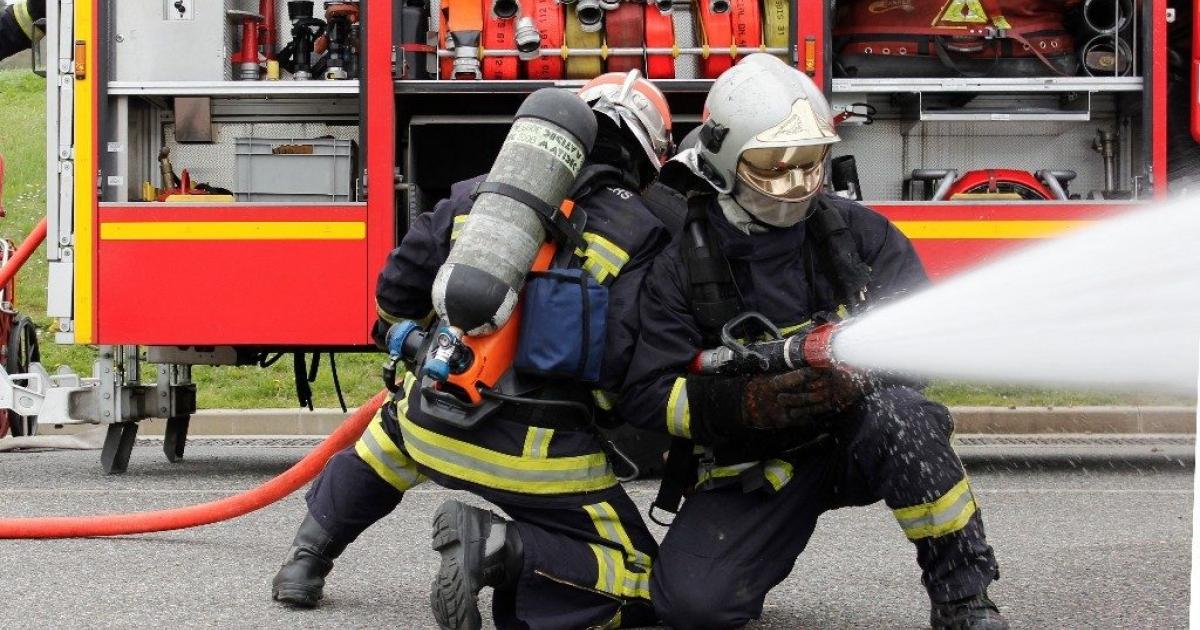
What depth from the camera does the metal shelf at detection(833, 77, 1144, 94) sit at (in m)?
6.82

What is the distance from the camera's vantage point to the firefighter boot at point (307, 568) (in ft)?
13.2

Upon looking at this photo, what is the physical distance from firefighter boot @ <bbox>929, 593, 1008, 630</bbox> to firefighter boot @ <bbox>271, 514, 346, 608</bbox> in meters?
1.50

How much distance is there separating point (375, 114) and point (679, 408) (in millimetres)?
3560

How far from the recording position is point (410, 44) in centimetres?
683

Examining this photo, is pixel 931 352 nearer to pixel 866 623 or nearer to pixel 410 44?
pixel 866 623

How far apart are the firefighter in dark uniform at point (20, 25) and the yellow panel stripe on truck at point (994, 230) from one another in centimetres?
409

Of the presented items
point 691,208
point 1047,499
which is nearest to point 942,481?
point 691,208

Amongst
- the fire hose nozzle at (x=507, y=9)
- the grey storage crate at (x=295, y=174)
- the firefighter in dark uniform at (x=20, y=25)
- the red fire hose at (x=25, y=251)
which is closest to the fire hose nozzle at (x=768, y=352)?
the fire hose nozzle at (x=507, y=9)

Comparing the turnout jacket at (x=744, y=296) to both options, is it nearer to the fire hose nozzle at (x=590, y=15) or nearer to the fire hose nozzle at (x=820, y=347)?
the fire hose nozzle at (x=820, y=347)

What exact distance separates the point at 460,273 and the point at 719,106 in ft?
2.55

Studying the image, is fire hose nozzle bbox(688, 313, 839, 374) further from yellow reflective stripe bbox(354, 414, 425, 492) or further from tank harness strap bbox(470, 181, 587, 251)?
yellow reflective stripe bbox(354, 414, 425, 492)

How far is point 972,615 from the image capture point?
11.4 ft

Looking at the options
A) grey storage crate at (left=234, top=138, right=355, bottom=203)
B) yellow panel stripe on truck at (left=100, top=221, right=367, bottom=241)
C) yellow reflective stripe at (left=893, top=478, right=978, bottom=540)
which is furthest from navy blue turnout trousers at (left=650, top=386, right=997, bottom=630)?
grey storage crate at (left=234, top=138, right=355, bottom=203)

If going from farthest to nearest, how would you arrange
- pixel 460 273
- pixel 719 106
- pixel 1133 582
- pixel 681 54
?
pixel 681 54
pixel 1133 582
pixel 719 106
pixel 460 273
